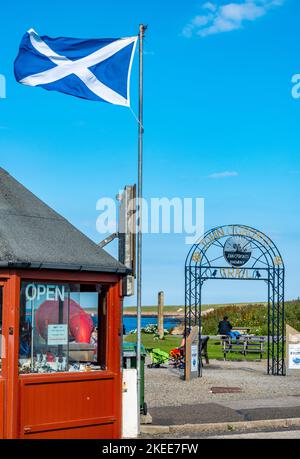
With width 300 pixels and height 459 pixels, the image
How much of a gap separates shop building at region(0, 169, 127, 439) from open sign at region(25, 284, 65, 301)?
14mm

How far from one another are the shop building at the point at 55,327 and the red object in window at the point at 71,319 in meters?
0.01

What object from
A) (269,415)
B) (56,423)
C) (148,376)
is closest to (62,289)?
(56,423)

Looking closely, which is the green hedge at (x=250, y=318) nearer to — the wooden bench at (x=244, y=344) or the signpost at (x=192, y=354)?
the wooden bench at (x=244, y=344)

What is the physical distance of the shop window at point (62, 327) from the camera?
1120 cm

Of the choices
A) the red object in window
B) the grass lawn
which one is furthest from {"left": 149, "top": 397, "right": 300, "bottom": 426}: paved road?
the grass lawn

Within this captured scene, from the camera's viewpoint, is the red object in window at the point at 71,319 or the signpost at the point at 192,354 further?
the signpost at the point at 192,354

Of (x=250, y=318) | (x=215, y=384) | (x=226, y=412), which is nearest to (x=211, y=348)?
(x=250, y=318)

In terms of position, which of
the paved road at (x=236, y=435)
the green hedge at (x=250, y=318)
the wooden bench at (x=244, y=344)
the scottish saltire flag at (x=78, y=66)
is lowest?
the paved road at (x=236, y=435)

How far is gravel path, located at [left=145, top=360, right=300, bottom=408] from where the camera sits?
58.9ft

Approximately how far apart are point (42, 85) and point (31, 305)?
12.1 ft

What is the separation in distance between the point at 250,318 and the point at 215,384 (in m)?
22.9

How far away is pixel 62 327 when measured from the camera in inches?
455

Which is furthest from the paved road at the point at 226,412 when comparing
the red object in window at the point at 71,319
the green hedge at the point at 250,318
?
the green hedge at the point at 250,318

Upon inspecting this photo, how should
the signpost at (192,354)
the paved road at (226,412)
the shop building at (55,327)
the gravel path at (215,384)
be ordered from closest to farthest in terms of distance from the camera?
1. the shop building at (55,327)
2. the paved road at (226,412)
3. the gravel path at (215,384)
4. the signpost at (192,354)
